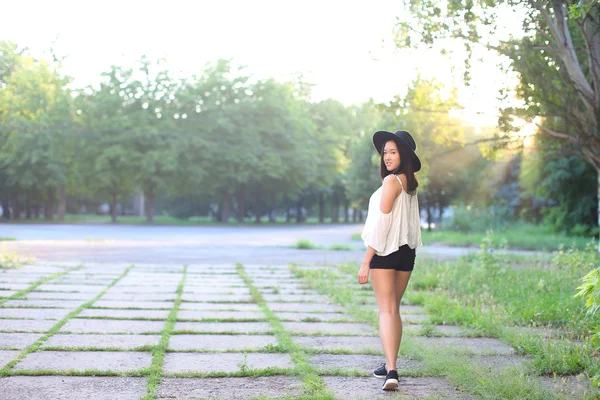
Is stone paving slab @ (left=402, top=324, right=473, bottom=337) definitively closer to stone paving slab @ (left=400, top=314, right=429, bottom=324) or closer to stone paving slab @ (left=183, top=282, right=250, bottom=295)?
stone paving slab @ (left=400, top=314, right=429, bottom=324)

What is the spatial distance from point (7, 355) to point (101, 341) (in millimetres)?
918

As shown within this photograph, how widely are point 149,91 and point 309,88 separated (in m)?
20.5

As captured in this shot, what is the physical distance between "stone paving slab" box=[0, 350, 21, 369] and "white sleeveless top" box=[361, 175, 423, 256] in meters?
2.78

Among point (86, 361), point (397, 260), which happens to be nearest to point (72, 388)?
point (86, 361)

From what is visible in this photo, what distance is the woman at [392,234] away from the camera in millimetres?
5230

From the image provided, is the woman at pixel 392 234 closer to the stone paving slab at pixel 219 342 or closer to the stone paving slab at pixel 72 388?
the stone paving slab at pixel 219 342

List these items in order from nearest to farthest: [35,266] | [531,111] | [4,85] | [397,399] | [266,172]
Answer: [397,399], [531,111], [35,266], [4,85], [266,172]

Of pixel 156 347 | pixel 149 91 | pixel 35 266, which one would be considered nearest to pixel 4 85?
pixel 35 266

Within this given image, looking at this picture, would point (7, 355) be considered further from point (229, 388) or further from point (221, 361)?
point (229, 388)

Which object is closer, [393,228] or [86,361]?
[393,228]

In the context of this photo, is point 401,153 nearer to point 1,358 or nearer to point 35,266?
point 1,358

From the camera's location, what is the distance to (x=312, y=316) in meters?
8.13

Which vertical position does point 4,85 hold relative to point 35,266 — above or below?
above

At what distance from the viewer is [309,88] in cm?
6525
